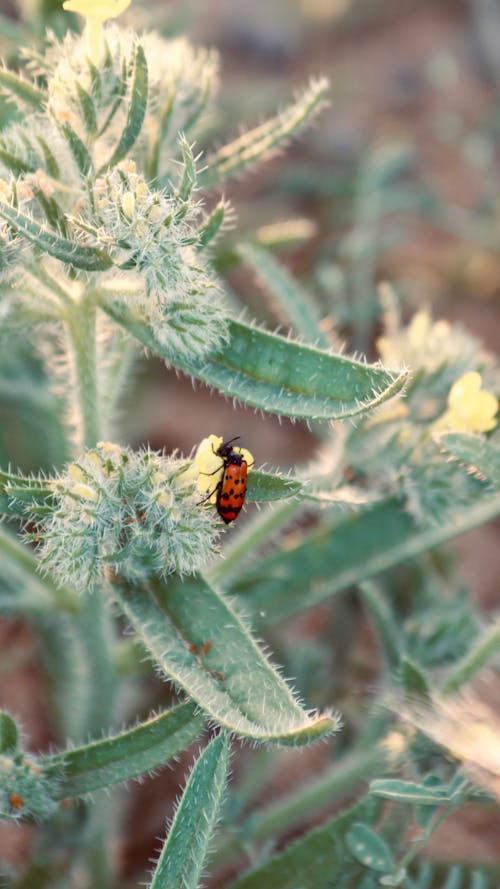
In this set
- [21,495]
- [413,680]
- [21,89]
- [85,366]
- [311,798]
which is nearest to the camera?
[21,495]

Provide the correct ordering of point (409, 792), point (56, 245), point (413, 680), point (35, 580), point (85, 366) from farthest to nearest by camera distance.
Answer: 1. point (35, 580)
2. point (413, 680)
3. point (85, 366)
4. point (409, 792)
5. point (56, 245)

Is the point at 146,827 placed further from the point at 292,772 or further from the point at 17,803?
the point at 17,803

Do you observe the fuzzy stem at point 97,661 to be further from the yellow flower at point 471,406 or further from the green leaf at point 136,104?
the green leaf at point 136,104

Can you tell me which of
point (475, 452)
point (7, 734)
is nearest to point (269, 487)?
point (475, 452)

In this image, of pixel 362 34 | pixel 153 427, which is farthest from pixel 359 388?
pixel 362 34

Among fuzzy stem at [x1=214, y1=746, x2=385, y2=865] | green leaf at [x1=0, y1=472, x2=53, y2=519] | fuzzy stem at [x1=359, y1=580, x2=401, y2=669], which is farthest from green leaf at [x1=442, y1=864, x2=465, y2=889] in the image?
green leaf at [x1=0, y1=472, x2=53, y2=519]

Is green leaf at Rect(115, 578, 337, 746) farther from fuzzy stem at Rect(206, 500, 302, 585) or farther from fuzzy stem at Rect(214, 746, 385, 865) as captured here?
fuzzy stem at Rect(214, 746, 385, 865)

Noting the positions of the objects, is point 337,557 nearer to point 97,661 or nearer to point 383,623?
point 383,623
